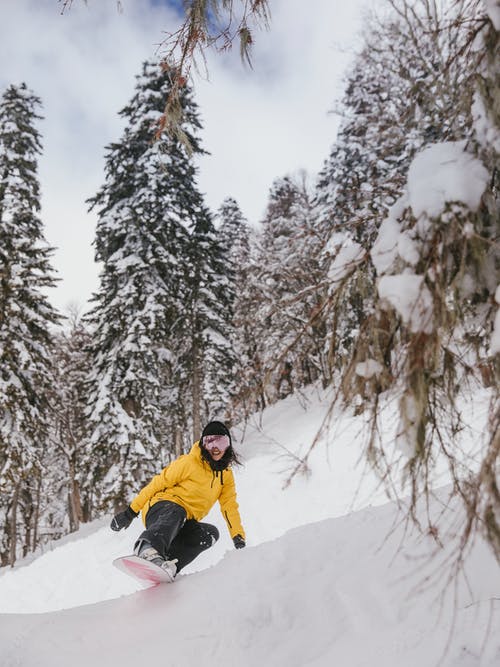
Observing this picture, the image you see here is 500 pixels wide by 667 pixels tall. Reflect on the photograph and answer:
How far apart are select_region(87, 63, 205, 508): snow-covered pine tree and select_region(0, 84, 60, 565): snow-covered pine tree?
1.78m

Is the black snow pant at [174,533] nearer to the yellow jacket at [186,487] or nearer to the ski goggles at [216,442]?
the yellow jacket at [186,487]

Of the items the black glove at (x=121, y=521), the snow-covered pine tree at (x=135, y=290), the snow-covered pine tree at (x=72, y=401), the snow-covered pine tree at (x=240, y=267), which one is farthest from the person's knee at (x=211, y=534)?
the snow-covered pine tree at (x=72, y=401)

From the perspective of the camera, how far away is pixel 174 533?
4203 mm

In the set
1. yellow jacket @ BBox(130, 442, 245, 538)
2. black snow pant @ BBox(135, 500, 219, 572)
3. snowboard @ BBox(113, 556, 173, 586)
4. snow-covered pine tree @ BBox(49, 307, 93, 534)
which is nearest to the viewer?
snowboard @ BBox(113, 556, 173, 586)

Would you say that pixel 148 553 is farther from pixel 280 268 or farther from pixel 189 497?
pixel 280 268

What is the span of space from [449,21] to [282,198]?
26.7m

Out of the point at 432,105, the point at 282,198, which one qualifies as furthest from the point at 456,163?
the point at 282,198

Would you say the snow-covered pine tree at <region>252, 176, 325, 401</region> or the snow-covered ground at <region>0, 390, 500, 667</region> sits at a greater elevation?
the snow-covered pine tree at <region>252, 176, 325, 401</region>

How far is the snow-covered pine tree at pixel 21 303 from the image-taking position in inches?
532

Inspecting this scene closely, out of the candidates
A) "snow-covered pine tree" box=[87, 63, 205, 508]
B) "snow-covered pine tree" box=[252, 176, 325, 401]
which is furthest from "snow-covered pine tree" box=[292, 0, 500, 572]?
"snow-covered pine tree" box=[87, 63, 205, 508]

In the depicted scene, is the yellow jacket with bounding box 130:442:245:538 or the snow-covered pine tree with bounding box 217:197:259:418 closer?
the yellow jacket with bounding box 130:442:245:538

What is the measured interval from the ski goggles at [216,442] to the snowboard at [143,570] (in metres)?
1.17

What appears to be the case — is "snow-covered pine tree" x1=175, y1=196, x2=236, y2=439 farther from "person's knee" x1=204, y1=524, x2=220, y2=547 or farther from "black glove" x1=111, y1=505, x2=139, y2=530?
"black glove" x1=111, y1=505, x2=139, y2=530

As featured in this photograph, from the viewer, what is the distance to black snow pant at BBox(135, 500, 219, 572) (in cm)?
406
